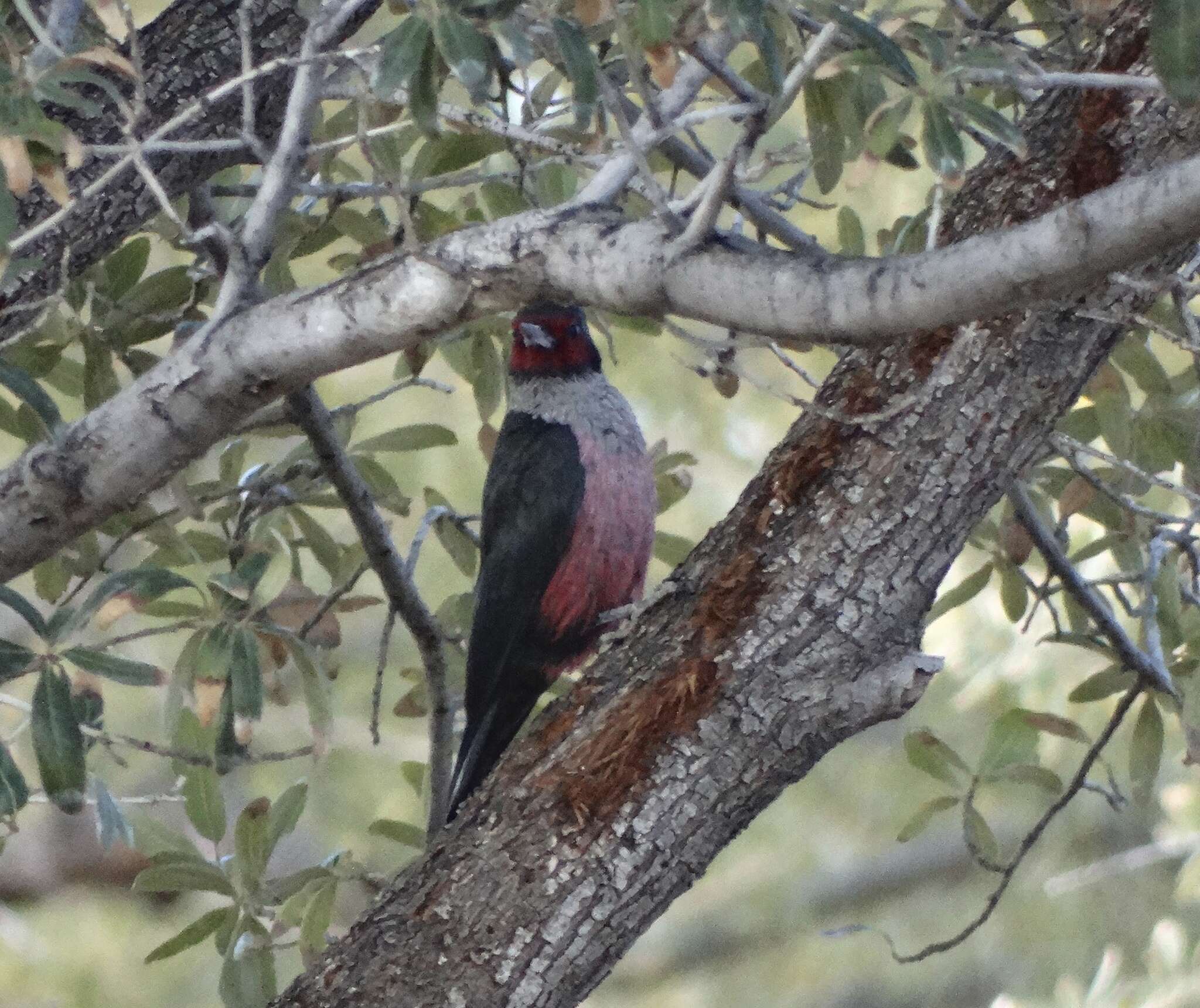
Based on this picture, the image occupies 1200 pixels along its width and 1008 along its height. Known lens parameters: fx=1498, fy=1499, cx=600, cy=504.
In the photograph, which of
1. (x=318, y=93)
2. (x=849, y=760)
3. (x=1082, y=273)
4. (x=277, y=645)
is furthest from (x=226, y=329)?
(x=849, y=760)

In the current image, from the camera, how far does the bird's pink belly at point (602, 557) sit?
139 inches

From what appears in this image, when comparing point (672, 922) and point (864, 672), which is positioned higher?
point (672, 922)

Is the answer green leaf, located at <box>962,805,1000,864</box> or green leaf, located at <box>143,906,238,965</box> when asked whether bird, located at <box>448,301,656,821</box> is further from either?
green leaf, located at <box>962,805,1000,864</box>

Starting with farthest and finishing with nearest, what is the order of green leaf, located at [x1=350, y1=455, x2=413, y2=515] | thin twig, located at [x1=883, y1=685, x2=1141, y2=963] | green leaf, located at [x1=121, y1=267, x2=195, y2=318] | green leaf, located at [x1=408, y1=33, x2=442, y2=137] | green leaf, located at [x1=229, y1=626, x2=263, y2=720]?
green leaf, located at [x1=350, y1=455, x2=413, y2=515] → green leaf, located at [x1=121, y1=267, x2=195, y2=318] → thin twig, located at [x1=883, y1=685, x2=1141, y2=963] → green leaf, located at [x1=229, y1=626, x2=263, y2=720] → green leaf, located at [x1=408, y1=33, x2=442, y2=137]

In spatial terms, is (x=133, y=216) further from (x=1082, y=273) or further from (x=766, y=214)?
(x=1082, y=273)

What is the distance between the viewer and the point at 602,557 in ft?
11.6

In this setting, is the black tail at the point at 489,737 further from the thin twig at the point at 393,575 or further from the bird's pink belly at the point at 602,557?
the bird's pink belly at the point at 602,557

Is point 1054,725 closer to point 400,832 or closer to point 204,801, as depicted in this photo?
point 400,832

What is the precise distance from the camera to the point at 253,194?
3076 mm

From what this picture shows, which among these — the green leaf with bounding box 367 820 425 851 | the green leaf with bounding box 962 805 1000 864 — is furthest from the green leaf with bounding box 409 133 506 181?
the green leaf with bounding box 962 805 1000 864

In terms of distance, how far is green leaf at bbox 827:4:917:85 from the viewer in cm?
194

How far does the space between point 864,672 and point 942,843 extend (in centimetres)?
553

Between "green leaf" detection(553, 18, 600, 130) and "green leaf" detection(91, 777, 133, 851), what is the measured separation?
1572mm

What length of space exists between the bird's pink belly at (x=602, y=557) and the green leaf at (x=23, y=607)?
1334 mm
